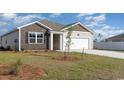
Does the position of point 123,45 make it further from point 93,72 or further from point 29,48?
point 93,72

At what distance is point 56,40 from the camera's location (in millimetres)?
31312

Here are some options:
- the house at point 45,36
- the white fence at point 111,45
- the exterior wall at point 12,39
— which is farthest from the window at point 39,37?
the white fence at point 111,45

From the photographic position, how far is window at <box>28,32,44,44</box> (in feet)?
92.0

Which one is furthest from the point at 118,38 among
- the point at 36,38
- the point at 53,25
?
the point at 36,38

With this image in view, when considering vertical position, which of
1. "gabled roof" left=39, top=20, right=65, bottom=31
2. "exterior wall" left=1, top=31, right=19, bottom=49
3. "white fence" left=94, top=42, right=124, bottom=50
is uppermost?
"gabled roof" left=39, top=20, right=65, bottom=31

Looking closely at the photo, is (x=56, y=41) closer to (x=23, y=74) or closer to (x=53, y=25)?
(x=53, y=25)

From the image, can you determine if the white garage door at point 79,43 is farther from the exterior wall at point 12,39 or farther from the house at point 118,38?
the house at point 118,38

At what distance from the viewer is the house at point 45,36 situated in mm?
27766

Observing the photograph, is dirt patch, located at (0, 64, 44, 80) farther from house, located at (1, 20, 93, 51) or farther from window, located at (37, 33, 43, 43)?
window, located at (37, 33, 43, 43)

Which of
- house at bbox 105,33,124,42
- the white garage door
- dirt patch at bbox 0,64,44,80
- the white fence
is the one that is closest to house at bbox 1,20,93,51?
the white garage door

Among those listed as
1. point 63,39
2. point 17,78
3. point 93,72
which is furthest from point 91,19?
point 17,78

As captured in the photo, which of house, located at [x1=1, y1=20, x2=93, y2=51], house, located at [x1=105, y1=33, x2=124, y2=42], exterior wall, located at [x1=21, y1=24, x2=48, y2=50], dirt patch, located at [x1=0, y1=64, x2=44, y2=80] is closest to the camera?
dirt patch, located at [x1=0, y1=64, x2=44, y2=80]
